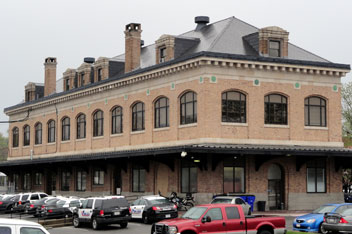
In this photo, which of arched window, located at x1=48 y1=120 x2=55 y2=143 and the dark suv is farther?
arched window, located at x1=48 y1=120 x2=55 y2=143

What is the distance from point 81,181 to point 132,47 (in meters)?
14.1

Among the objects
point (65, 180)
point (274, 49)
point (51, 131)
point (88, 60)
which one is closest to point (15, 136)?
point (51, 131)

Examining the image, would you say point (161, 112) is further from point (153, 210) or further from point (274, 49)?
point (153, 210)

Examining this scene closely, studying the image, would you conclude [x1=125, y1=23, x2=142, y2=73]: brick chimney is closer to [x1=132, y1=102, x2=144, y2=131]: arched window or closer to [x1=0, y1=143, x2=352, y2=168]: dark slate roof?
[x1=132, y1=102, x2=144, y2=131]: arched window

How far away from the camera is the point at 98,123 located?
56125mm

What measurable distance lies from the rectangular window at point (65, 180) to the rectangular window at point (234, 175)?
22.4 meters

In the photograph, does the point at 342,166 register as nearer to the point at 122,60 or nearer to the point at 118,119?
the point at 118,119

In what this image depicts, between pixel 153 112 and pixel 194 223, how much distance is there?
85.1 ft

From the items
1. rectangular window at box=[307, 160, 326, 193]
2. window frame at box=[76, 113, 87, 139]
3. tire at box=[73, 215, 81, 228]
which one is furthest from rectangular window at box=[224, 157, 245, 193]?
window frame at box=[76, 113, 87, 139]

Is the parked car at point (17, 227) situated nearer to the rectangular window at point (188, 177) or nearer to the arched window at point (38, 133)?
the rectangular window at point (188, 177)

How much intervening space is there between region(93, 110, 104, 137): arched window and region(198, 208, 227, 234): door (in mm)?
33279

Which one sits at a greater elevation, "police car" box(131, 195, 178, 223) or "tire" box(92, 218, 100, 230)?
"police car" box(131, 195, 178, 223)

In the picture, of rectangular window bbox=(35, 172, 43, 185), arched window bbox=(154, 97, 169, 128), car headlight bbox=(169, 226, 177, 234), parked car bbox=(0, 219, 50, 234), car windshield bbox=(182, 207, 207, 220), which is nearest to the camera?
parked car bbox=(0, 219, 50, 234)

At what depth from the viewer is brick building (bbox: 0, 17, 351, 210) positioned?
4238 centimetres
